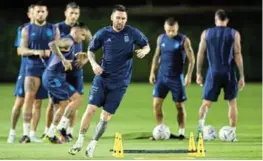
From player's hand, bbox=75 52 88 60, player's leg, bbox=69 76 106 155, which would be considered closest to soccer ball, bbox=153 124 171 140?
player's hand, bbox=75 52 88 60

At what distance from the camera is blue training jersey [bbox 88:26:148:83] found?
12102mm

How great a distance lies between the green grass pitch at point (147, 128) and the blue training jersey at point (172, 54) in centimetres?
113

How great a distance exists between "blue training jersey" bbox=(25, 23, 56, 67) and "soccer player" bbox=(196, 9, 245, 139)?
2290 mm

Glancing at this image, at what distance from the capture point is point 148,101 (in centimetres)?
2236

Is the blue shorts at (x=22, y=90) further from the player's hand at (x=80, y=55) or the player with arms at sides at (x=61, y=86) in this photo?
the player's hand at (x=80, y=55)

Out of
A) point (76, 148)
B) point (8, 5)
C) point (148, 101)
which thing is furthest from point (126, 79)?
point (8, 5)

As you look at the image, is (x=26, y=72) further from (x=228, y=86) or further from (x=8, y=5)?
(x=8, y=5)

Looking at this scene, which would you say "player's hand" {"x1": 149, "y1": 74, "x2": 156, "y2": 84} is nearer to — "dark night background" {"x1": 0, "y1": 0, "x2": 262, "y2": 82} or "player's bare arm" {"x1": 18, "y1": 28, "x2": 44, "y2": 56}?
"player's bare arm" {"x1": 18, "y1": 28, "x2": 44, "y2": 56}

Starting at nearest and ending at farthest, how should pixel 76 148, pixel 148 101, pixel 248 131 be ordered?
1. pixel 76 148
2. pixel 248 131
3. pixel 148 101

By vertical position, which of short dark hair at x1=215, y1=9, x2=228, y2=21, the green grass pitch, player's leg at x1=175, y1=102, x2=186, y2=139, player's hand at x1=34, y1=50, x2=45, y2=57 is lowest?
the green grass pitch

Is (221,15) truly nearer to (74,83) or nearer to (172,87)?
(172,87)

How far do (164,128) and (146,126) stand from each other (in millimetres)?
2125

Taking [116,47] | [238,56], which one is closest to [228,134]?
[238,56]

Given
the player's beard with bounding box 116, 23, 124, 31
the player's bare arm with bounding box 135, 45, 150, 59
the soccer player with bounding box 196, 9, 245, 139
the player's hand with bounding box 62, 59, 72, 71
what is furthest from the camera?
the soccer player with bounding box 196, 9, 245, 139
